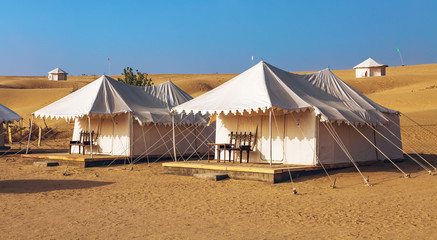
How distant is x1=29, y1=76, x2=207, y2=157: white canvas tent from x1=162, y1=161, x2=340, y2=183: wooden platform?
3.61 metres

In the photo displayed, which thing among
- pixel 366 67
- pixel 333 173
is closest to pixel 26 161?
pixel 333 173

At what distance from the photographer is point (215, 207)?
28.3ft

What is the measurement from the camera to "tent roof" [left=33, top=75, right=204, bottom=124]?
16.6 metres

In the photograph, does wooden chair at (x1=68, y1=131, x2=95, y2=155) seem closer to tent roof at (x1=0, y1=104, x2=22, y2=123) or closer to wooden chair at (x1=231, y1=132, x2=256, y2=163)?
tent roof at (x1=0, y1=104, x2=22, y2=123)

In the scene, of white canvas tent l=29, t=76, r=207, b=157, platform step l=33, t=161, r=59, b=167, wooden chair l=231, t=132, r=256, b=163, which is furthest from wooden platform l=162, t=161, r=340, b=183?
platform step l=33, t=161, r=59, b=167

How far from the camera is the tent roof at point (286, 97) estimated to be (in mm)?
12625

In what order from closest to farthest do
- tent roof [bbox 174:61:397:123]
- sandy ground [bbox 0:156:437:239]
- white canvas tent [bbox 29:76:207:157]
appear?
sandy ground [bbox 0:156:437:239]
tent roof [bbox 174:61:397:123]
white canvas tent [bbox 29:76:207:157]

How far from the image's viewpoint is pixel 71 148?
63.6 feet

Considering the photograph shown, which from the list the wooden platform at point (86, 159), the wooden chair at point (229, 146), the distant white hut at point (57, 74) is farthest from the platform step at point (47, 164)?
the distant white hut at point (57, 74)

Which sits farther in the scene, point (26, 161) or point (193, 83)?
point (193, 83)

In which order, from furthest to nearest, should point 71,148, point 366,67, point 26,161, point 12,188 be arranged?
point 366,67
point 71,148
point 26,161
point 12,188

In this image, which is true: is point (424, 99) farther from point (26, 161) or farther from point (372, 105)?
point (26, 161)

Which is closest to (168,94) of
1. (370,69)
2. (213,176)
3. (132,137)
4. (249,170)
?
(132,137)

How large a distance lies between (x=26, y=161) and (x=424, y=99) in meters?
29.3
